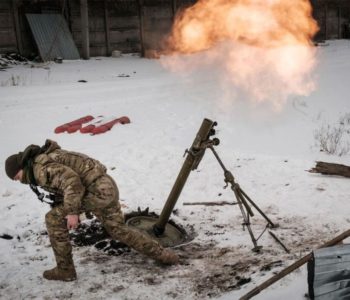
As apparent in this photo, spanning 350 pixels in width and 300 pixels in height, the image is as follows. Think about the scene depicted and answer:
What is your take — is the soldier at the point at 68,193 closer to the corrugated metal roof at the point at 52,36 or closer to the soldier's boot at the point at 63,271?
the soldier's boot at the point at 63,271

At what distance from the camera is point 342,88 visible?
13.4 meters

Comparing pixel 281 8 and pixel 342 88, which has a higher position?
pixel 281 8

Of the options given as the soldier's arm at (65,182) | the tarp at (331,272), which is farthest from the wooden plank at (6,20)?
the tarp at (331,272)

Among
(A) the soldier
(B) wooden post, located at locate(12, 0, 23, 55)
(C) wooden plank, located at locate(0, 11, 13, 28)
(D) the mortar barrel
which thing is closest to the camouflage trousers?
(A) the soldier

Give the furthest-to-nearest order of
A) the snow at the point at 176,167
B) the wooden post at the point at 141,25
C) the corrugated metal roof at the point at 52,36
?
the wooden post at the point at 141,25 < the corrugated metal roof at the point at 52,36 < the snow at the point at 176,167

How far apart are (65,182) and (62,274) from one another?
1.09m

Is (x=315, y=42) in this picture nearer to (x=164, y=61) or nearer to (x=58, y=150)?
(x=164, y=61)

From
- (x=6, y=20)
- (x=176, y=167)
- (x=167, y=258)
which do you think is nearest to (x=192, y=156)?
(x=167, y=258)

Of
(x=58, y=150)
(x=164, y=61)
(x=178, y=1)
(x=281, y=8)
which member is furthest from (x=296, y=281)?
(x=178, y=1)

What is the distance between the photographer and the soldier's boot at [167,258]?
482 centimetres

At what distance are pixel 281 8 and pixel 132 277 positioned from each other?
33.0 feet

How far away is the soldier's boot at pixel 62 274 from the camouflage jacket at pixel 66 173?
793mm

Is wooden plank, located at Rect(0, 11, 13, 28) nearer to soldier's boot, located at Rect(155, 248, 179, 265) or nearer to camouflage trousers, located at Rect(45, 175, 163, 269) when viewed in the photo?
camouflage trousers, located at Rect(45, 175, 163, 269)

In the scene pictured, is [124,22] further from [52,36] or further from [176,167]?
[176,167]
